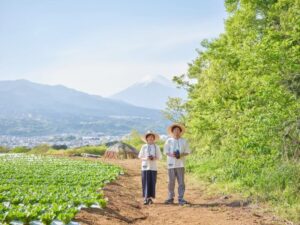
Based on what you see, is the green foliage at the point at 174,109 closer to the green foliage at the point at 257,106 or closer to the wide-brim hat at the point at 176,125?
the green foliage at the point at 257,106

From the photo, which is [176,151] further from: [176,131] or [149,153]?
[149,153]

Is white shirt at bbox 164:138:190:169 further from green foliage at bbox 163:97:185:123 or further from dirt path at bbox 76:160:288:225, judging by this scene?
green foliage at bbox 163:97:185:123

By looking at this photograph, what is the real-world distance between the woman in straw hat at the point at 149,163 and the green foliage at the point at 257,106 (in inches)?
79.1

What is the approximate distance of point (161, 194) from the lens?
504 inches

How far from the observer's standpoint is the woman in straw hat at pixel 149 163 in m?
10.6

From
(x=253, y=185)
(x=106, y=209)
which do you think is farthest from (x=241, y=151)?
(x=106, y=209)

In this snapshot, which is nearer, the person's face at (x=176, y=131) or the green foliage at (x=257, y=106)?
the green foliage at (x=257, y=106)

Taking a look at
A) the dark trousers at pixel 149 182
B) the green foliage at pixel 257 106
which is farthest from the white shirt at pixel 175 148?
the green foliage at pixel 257 106

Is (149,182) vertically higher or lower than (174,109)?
lower

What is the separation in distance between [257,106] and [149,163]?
2.83 metres

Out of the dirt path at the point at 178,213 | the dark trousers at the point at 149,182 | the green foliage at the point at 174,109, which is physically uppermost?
the green foliage at the point at 174,109

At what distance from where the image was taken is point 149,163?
10.7m

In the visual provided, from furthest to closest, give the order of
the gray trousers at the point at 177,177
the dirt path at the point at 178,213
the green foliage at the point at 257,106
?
the gray trousers at the point at 177,177
the green foliage at the point at 257,106
the dirt path at the point at 178,213

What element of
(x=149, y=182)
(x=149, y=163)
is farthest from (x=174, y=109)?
(x=149, y=182)
